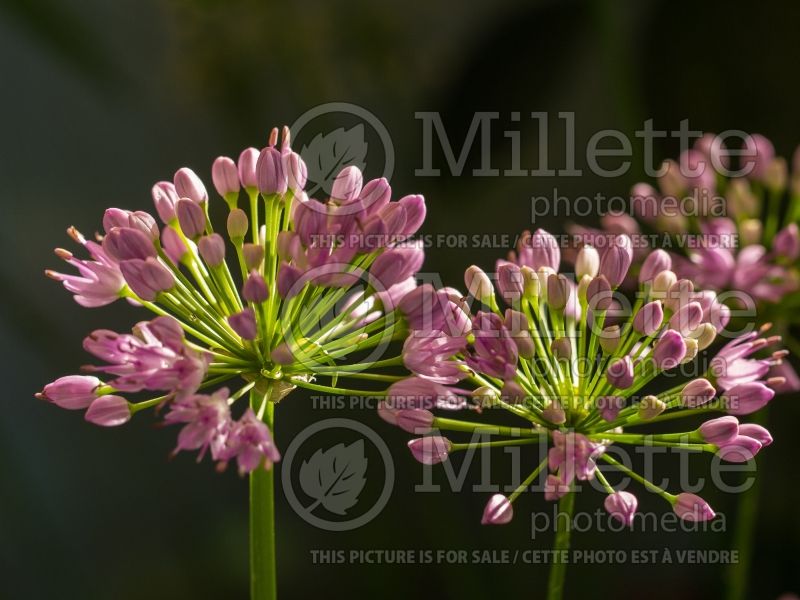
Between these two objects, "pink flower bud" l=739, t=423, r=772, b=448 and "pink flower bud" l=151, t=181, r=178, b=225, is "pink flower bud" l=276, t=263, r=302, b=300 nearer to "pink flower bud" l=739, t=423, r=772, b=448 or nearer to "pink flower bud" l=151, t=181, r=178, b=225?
"pink flower bud" l=151, t=181, r=178, b=225

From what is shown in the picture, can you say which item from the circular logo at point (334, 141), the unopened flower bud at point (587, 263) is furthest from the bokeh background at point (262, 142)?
the unopened flower bud at point (587, 263)

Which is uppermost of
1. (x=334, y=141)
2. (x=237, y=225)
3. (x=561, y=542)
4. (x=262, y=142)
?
(x=262, y=142)

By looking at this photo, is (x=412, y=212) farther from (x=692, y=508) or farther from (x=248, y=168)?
(x=692, y=508)

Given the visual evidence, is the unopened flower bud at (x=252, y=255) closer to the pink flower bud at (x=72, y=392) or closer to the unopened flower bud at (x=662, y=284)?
the pink flower bud at (x=72, y=392)

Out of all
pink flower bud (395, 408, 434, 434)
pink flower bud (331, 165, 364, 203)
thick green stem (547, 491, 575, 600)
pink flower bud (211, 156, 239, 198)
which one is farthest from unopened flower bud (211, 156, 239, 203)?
thick green stem (547, 491, 575, 600)

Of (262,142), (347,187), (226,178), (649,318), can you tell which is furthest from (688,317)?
(262,142)

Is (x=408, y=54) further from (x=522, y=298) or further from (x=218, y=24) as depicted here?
(x=522, y=298)

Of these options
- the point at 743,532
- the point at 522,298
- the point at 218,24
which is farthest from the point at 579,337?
the point at 218,24
